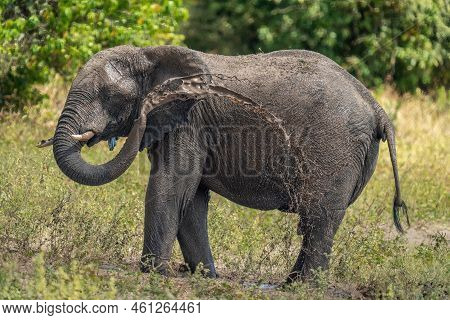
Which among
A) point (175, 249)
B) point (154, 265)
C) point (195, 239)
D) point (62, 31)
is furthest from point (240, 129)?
point (62, 31)

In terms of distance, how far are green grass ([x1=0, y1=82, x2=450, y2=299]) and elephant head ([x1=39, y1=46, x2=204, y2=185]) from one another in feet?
2.30

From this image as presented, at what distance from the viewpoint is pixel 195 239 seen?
942cm

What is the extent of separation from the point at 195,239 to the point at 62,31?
4.53 meters

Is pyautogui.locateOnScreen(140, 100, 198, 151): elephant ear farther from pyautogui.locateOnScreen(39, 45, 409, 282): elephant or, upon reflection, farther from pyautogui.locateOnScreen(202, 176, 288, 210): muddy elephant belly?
pyautogui.locateOnScreen(202, 176, 288, 210): muddy elephant belly

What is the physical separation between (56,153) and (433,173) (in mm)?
6322

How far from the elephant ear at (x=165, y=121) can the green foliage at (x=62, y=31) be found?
3768 millimetres

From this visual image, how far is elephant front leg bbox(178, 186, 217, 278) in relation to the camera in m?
9.40

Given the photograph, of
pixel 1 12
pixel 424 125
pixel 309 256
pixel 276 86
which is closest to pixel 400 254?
pixel 309 256

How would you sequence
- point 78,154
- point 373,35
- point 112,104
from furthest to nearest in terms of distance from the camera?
point 373,35, point 112,104, point 78,154

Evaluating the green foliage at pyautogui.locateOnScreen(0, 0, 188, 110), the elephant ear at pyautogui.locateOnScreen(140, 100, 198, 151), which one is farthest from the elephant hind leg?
the green foliage at pyautogui.locateOnScreen(0, 0, 188, 110)

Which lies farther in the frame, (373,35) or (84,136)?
(373,35)

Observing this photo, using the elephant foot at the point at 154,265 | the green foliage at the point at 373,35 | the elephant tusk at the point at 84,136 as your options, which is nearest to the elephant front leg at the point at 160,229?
the elephant foot at the point at 154,265

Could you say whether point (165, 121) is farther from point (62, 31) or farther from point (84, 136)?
point (62, 31)

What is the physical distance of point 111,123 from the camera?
8.99m
